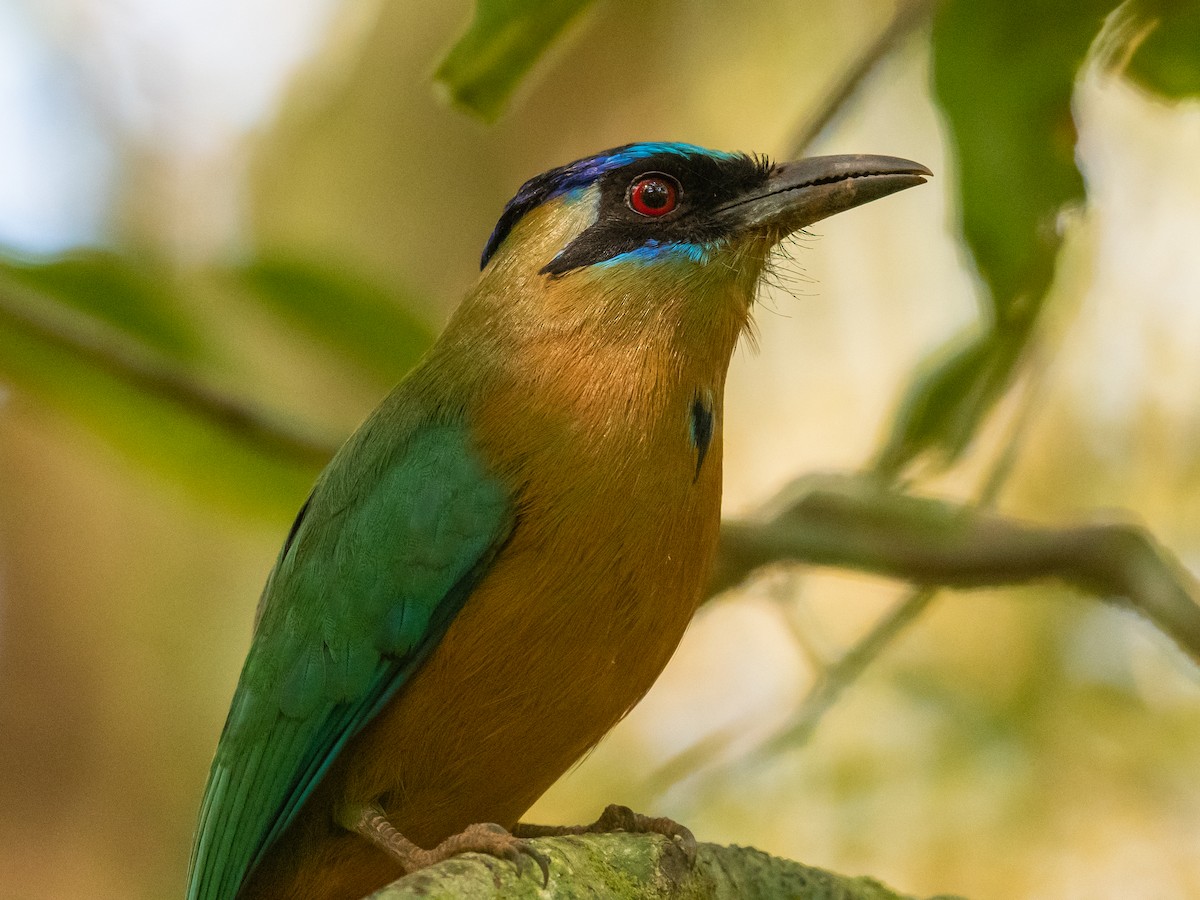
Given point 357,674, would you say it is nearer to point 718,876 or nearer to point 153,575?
point 718,876

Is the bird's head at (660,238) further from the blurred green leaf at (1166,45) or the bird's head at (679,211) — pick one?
the blurred green leaf at (1166,45)

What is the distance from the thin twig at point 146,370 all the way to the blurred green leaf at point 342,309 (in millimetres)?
375

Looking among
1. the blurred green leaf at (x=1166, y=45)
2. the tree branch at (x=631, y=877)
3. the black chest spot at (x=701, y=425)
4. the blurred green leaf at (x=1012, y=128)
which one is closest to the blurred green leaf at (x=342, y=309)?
the black chest spot at (x=701, y=425)

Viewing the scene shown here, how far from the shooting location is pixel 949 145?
3158mm

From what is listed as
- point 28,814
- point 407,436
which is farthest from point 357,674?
point 28,814

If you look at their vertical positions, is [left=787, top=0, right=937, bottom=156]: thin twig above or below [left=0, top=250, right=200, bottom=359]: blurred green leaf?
above

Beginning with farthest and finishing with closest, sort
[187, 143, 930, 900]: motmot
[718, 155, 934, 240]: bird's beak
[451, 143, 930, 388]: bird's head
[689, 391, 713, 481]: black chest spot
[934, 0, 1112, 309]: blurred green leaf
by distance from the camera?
[718, 155, 934, 240]: bird's beak
[451, 143, 930, 388]: bird's head
[689, 391, 713, 481]: black chest spot
[187, 143, 930, 900]: motmot
[934, 0, 1112, 309]: blurred green leaf

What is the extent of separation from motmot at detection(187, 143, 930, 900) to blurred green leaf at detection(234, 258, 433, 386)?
3.20 feet

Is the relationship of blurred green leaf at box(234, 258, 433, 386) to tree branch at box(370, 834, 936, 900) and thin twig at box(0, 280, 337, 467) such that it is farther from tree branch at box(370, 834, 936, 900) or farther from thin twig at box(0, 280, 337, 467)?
tree branch at box(370, 834, 936, 900)

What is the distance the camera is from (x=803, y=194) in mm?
3801

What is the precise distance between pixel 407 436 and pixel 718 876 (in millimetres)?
1384

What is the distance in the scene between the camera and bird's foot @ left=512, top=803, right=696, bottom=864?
308cm

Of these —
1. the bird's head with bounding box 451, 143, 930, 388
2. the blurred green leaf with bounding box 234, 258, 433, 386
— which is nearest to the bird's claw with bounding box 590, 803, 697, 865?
the bird's head with bounding box 451, 143, 930, 388

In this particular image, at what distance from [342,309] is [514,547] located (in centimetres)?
178
